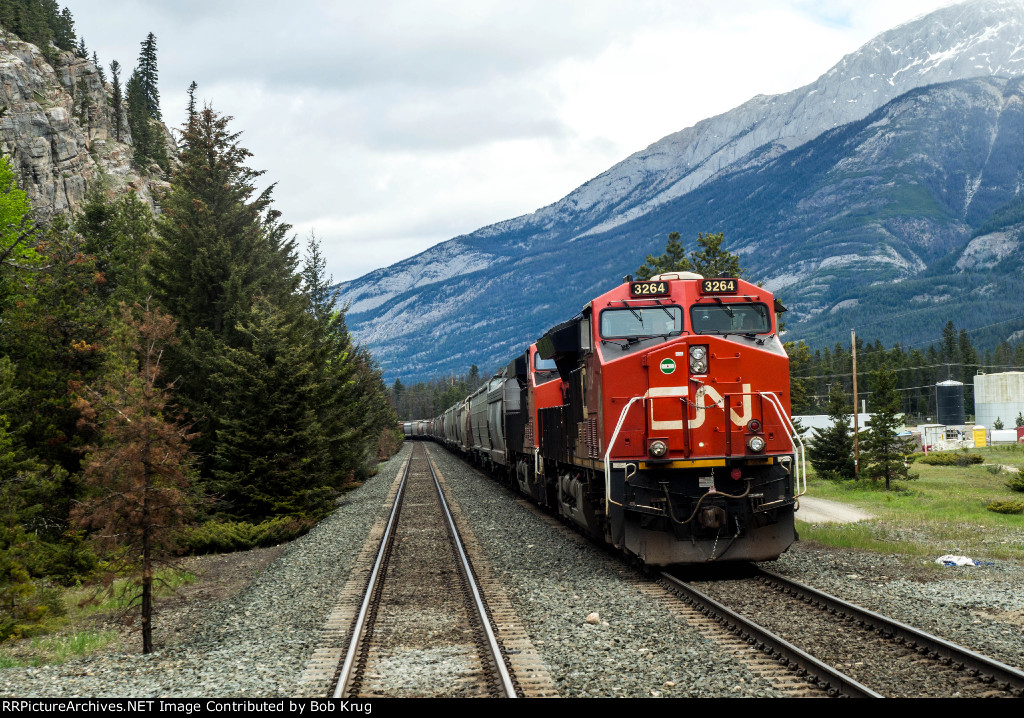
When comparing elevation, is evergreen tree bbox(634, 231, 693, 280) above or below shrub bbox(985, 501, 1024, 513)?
Answer: above

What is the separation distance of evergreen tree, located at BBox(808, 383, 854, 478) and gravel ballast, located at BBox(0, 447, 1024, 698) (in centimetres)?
2328

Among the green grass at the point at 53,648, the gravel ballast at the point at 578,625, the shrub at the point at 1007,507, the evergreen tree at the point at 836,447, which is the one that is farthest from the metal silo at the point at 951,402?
the green grass at the point at 53,648

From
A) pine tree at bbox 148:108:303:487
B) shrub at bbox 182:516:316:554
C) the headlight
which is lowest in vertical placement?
shrub at bbox 182:516:316:554

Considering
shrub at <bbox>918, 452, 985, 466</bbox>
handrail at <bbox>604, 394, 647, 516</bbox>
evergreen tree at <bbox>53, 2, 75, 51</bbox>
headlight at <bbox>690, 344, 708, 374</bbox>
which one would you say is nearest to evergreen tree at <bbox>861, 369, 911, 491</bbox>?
shrub at <bbox>918, 452, 985, 466</bbox>

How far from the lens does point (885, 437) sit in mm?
33188

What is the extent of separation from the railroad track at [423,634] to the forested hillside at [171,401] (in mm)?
3024

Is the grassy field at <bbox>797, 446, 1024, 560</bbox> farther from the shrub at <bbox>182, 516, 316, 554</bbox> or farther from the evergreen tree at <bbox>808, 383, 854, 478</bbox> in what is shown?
the shrub at <bbox>182, 516, 316, 554</bbox>

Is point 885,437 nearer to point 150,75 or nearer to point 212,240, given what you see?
point 212,240

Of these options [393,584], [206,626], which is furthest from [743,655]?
[206,626]

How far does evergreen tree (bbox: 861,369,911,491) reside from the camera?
33.4 metres

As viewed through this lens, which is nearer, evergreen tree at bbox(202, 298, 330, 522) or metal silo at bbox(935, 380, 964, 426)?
evergreen tree at bbox(202, 298, 330, 522)

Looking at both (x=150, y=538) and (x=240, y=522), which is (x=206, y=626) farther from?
(x=240, y=522)

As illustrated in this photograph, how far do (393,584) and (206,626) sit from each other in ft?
9.84

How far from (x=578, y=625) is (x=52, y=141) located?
333 ft
